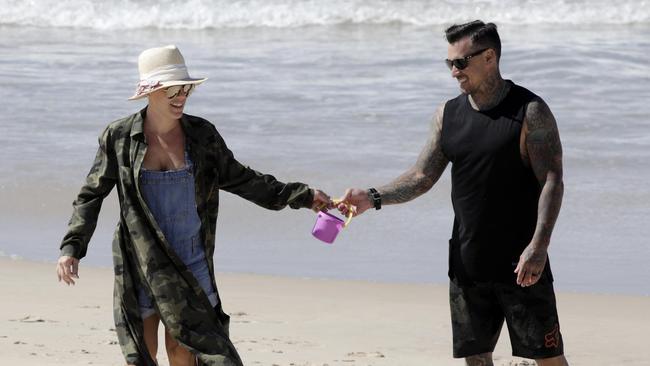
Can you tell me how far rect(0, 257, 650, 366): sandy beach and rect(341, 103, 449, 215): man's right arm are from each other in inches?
52.9

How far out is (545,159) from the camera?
485 centimetres

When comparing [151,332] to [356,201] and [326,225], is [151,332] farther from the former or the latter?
[356,201]

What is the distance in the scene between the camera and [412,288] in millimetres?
8070

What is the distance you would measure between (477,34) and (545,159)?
54 cm

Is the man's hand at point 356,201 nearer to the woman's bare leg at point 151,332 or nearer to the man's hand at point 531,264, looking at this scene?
the man's hand at point 531,264

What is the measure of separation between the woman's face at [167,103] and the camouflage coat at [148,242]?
7 centimetres

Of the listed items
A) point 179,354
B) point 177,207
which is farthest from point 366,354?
point 177,207

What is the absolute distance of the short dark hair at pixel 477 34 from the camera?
4.99m

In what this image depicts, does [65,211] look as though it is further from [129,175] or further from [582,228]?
[129,175]

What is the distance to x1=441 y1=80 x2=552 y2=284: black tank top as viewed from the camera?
192 inches

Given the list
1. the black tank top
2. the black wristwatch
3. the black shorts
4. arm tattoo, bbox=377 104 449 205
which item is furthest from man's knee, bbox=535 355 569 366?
the black wristwatch

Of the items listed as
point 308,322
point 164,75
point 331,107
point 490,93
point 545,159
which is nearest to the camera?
point 164,75

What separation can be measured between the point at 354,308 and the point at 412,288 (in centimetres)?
53

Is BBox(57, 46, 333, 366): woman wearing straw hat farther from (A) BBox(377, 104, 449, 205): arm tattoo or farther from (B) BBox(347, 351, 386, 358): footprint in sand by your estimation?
(B) BBox(347, 351, 386, 358): footprint in sand
